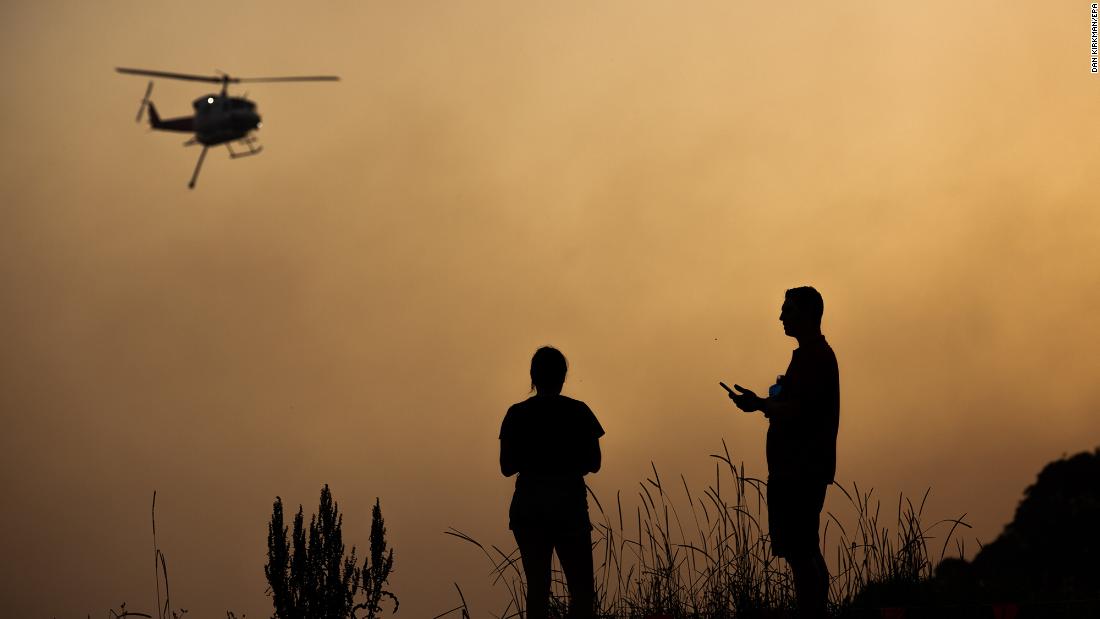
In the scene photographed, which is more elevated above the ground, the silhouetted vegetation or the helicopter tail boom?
the helicopter tail boom

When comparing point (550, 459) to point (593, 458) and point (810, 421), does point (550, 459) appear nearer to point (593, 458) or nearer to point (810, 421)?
point (593, 458)

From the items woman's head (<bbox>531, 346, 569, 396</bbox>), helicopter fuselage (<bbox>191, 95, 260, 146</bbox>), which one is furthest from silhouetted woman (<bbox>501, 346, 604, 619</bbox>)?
helicopter fuselage (<bbox>191, 95, 260, 146</bbox>)

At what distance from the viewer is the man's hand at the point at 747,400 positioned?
19.9 ft

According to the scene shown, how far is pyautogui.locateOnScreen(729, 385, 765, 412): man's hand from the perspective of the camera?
607 centimetres

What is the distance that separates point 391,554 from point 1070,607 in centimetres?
464

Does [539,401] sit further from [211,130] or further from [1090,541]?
[211,130]

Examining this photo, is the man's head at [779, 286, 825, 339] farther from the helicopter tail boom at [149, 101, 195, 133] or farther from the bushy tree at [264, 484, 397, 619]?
the helicopter tail boom at [149, 101, 195, 133]

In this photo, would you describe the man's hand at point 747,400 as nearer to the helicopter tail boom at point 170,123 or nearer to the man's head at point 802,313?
the man's head at point 802,313

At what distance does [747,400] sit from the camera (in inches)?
240

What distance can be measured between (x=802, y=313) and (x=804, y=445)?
649 millimetres

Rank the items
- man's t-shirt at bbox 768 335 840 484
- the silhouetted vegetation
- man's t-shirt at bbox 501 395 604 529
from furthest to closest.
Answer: the silhouetted vegetation → man's t-shirt at bbox 501 395 604 529 → man's t-shirt at bbox 768 335 840 484

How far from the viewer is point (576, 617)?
6750 millimetres

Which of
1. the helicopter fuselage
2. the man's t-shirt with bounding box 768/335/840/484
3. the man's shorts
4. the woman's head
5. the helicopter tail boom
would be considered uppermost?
the helicopter tail boom

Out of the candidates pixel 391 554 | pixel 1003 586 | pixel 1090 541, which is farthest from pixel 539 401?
pixel 1090 541
